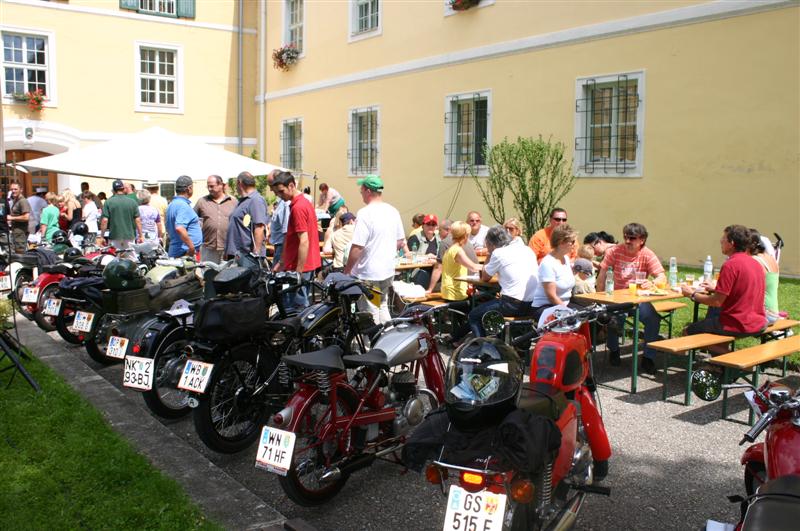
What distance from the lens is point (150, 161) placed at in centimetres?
966

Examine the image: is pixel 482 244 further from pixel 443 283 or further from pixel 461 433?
pixel 461 433

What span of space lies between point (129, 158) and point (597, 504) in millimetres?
7629

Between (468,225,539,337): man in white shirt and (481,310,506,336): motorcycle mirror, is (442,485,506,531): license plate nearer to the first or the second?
(468,225,539,337): man in white shirt

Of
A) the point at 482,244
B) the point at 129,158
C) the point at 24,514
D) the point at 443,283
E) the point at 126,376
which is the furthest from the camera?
the point at 482,244

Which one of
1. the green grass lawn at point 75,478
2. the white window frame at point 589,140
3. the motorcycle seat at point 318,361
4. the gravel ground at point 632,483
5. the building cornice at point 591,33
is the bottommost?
the gravel ground at point 632,483

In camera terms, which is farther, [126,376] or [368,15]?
[368,15]

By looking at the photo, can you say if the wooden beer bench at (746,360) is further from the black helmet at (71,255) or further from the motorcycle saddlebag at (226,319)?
the black helmet at (71,255)

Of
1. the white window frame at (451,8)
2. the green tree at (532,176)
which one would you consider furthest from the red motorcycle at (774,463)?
the white window frame at (451,8)

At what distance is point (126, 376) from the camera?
5.26 meters

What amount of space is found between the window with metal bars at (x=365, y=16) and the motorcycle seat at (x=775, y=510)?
17856 mm

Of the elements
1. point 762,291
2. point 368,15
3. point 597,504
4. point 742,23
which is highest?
point 368,15

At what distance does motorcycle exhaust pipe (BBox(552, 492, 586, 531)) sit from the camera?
3.39 meters

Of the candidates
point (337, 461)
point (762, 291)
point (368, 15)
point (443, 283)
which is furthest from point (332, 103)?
point (337, 461)

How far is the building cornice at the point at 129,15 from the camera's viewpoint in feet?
70.3
